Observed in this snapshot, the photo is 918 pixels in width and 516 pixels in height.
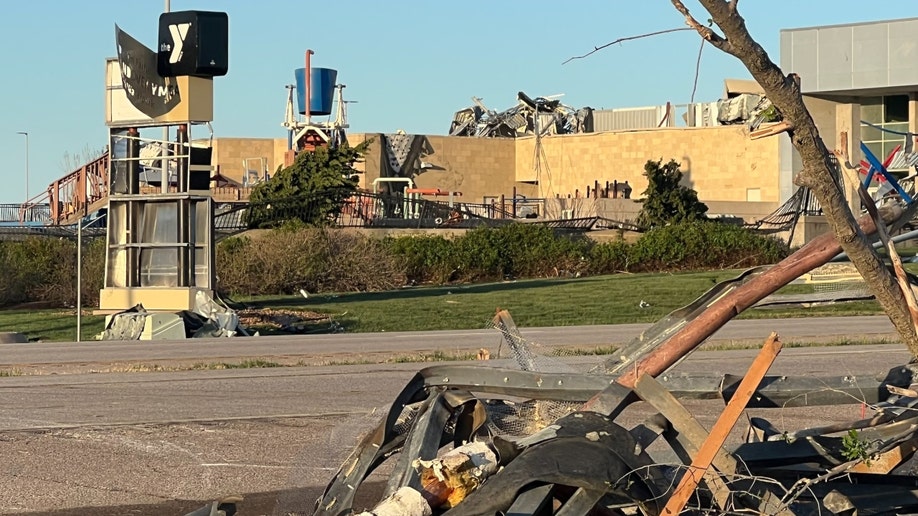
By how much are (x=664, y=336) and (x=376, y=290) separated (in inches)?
1035

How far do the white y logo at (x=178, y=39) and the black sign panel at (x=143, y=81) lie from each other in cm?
47

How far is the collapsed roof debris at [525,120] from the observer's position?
257ft

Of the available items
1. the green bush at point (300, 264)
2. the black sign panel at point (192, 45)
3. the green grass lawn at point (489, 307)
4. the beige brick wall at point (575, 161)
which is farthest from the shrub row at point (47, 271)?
the beige brick wall at point (575, 161)

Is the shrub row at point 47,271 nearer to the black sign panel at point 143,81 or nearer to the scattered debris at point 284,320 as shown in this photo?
the black sign panel at point 143,81

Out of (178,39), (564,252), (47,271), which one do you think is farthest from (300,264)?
(564,252)

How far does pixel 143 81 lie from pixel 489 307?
7870 millimetres

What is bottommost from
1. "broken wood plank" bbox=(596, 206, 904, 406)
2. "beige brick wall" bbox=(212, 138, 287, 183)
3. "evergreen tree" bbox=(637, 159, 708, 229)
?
"broken wood plank" bbox=(596, 206, 904, 406)

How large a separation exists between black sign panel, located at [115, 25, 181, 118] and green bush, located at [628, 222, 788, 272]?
54.5 feet

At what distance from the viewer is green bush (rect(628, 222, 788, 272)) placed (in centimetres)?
3641

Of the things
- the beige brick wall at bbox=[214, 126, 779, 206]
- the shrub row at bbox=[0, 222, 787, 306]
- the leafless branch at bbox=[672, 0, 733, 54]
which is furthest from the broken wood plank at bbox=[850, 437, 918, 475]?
the beige brick wall at bbox=[214, 126, 779, 206]

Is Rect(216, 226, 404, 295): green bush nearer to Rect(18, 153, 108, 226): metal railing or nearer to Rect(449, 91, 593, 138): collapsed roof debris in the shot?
Rect(18, 153, 108, 226): metal railing

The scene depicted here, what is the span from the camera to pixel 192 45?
23.2m

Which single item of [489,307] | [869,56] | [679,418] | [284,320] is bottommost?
[284,320]

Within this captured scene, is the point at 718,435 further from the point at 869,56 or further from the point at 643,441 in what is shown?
the point at 869,56
